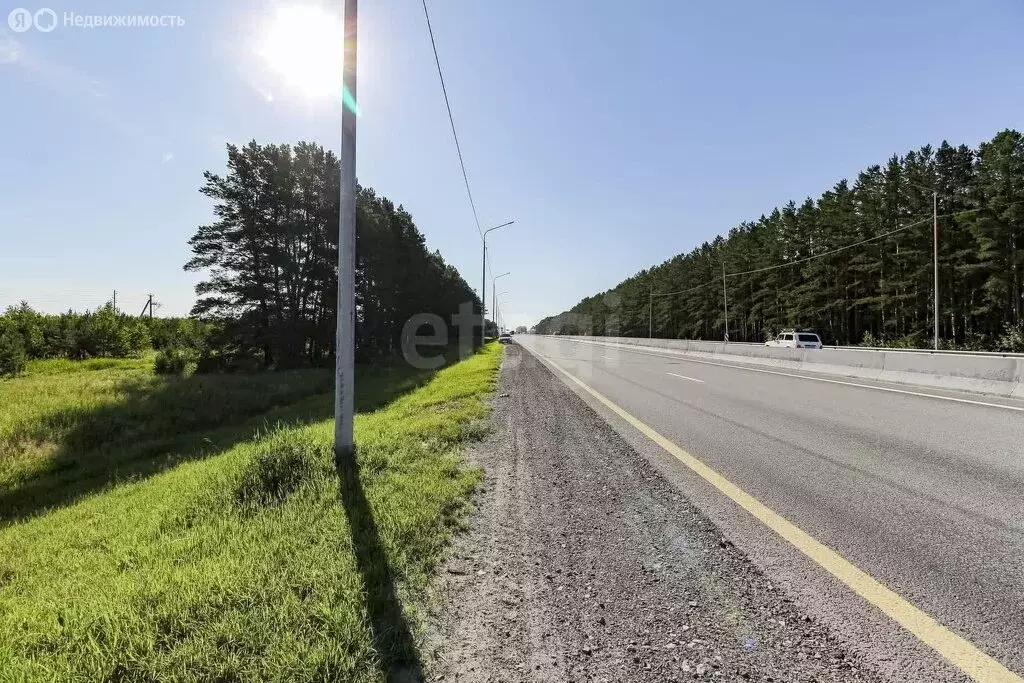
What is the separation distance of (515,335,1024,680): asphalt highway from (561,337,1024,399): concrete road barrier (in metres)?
2.01

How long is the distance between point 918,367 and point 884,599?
13878mm

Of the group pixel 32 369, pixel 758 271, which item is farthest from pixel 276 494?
pixel 758 271

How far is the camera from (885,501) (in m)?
3.97

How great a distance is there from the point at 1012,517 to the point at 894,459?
1707 mm

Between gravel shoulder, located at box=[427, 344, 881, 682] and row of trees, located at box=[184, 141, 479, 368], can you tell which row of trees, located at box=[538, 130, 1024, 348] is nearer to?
gravel shoulder, located at box=[427, 344, 881, 682]

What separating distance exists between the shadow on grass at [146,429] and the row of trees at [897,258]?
1614 inches

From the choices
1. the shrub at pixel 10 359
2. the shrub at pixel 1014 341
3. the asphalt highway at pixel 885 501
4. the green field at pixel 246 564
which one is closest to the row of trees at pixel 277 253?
the shrub at pixel 10 359

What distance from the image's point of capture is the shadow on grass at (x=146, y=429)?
28.7 feet

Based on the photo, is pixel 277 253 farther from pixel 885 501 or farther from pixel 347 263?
pixel 885 501

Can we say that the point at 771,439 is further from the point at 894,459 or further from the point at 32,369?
the point at 32,369

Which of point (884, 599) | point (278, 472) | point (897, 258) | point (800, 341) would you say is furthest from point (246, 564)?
point (897, 258)

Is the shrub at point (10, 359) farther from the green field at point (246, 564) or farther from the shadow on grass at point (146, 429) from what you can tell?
the green field at point (246, 564)

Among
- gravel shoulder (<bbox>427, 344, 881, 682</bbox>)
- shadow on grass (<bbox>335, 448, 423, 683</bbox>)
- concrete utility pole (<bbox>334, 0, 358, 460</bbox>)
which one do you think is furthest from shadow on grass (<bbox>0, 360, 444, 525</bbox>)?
gravel shoulder (<bbox>427, 344, 881, 682</bbox>)

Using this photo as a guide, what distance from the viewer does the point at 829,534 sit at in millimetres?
3340
